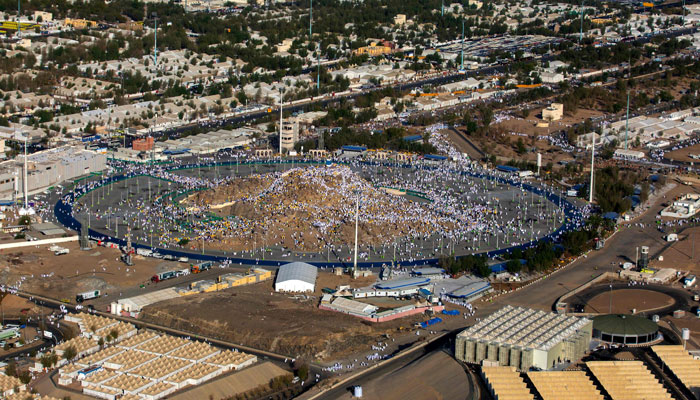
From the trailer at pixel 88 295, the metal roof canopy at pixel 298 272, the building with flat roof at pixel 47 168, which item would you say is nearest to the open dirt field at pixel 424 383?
the metal roof canopy at pixel 298 272

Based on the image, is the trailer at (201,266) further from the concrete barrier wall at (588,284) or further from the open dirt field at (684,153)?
the open dirt field at (684,153)

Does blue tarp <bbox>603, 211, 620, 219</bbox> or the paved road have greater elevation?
blue tarp <bbox>603, 211, 620, 219</bbox>

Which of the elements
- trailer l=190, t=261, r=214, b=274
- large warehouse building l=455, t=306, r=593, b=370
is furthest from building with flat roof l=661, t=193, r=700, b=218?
trailer l=190, t=261, r=214, b=274

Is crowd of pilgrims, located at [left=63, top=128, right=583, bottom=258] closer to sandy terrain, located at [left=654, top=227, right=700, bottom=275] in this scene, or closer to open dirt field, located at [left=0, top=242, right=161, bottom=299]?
open dirt field, located at [left=0, top=242, right=161, bottom=299]

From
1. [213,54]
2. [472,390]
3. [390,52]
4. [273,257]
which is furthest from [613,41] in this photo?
[472,390]

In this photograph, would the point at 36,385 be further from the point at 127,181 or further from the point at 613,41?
the point at 613,41

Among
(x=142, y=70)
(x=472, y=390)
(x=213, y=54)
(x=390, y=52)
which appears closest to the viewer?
(x=472, y=390)

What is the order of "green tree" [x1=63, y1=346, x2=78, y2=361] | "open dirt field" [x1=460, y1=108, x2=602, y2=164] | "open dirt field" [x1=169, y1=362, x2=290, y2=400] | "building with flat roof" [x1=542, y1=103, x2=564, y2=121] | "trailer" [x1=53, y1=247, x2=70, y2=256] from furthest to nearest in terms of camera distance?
"building with flat roof" [x1=542, y1=103, x2=564, y2=121]
"open dirt field" [x1=460, y1=108, x2=602, y2=164]
"trailer" [x1=53, y1=247, x2=70, y2=256]
"green tree" [x1=63, y1=346, x2=78, y2=361]
"open dirt field" [x1=169, y1=362, x2=290, y2=400]

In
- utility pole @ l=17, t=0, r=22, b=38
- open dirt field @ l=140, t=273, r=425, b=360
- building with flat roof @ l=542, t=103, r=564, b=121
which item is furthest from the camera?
utility pole @ l=17, t=0, r=22, b=38
